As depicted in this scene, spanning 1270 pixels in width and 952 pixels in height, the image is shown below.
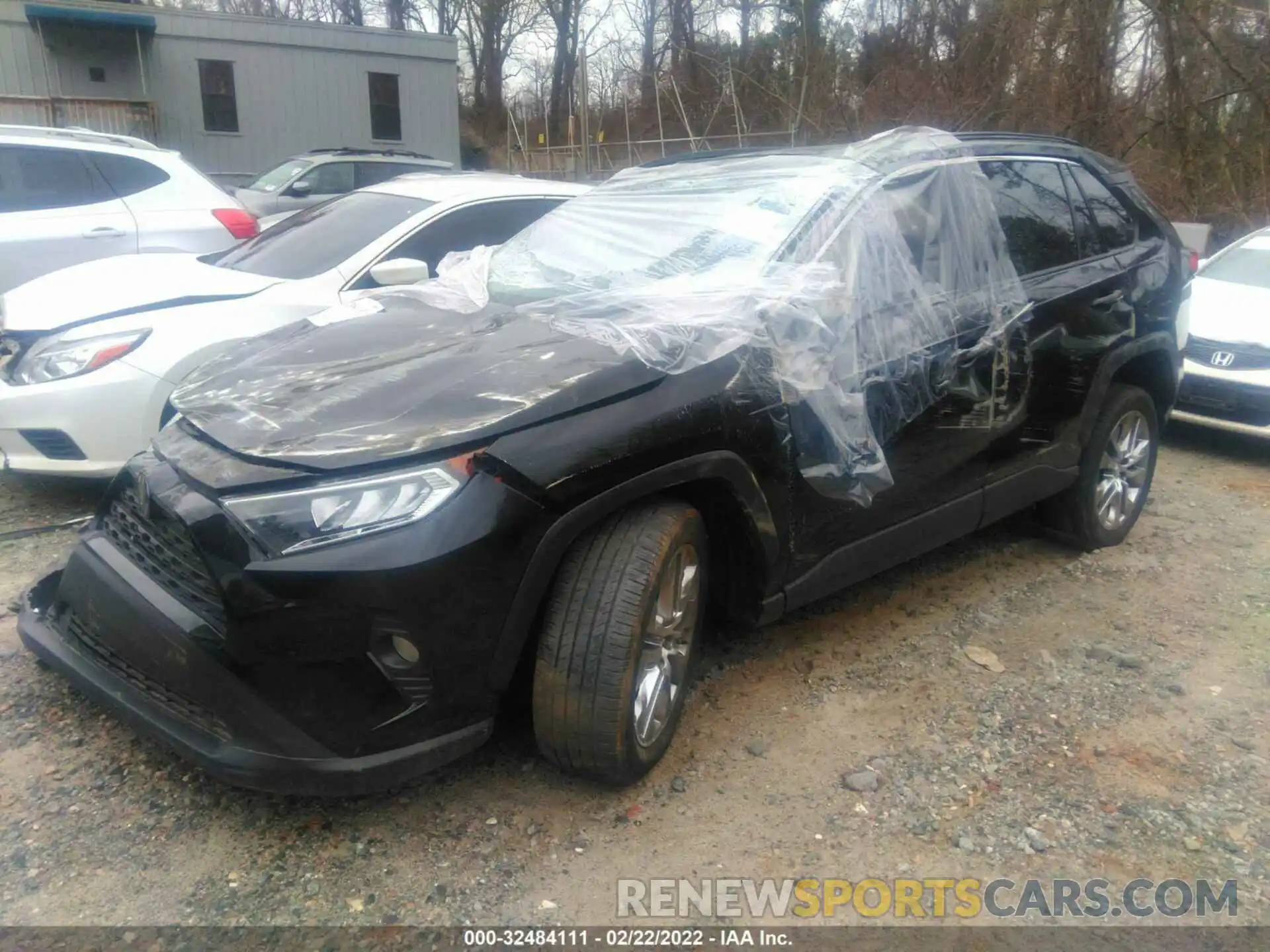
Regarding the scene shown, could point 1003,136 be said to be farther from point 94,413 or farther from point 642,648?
point 94,413

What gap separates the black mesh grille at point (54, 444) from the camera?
14.0 feet

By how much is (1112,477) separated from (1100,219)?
45.2 inches

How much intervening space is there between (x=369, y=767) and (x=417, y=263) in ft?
8.94

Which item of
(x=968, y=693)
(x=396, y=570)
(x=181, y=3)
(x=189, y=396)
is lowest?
(x=968, y=693)

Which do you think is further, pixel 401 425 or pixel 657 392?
pixel 657 392

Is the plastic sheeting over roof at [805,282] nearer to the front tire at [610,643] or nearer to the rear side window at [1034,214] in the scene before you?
the rear side window at [1034,214]

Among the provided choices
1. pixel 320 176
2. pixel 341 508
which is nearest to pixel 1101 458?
pixel 341 508

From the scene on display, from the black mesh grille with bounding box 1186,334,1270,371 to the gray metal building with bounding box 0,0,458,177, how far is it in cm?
1781

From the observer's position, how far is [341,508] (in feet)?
7.70

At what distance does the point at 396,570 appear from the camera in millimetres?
2281

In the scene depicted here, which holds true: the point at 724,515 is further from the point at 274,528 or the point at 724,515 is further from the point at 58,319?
the point at 58,319

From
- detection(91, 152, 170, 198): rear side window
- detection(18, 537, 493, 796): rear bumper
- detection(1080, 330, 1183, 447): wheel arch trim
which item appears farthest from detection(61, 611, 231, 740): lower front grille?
detection(91, 152, 170, 198): rear side window

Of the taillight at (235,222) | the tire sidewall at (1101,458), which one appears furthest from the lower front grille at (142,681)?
the taillight at (235,222)

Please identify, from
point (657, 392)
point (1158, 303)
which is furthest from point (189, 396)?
point (1158, 303)
